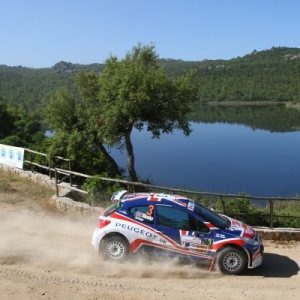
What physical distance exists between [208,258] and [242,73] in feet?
555

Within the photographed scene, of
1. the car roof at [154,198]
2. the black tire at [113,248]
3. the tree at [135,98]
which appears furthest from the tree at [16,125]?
the black tire at [113,248]

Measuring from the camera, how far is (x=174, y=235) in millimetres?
8719

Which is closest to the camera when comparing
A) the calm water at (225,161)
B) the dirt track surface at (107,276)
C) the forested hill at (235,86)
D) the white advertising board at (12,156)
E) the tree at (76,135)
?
the dirt track surface at (107,276)

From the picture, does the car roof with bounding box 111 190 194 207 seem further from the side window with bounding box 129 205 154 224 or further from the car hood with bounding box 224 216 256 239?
the car hood with bounding box 224 216 256 239

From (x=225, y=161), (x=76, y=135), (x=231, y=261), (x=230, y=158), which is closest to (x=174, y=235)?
(x=231, y=261)

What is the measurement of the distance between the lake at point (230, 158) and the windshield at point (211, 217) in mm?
21846

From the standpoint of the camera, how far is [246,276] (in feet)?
28.2

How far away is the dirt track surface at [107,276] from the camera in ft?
24.8

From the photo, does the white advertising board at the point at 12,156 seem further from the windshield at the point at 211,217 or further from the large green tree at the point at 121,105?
the windshield at the point at 211,217

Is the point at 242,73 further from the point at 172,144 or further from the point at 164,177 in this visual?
the point at 164,177

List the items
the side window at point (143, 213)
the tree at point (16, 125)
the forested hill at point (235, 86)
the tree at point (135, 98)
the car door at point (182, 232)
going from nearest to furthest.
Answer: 1. the car door at point (182, 232)
2. the side window at point (143, 213)
3. the tree at point (135, 98)
4. the tree at point (16, 125)
5. the forested hill at point (235, 86)

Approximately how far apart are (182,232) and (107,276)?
1.78m

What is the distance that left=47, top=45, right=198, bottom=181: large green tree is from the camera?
19047mm

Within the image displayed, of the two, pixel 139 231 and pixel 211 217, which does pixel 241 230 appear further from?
pixel 139 231
